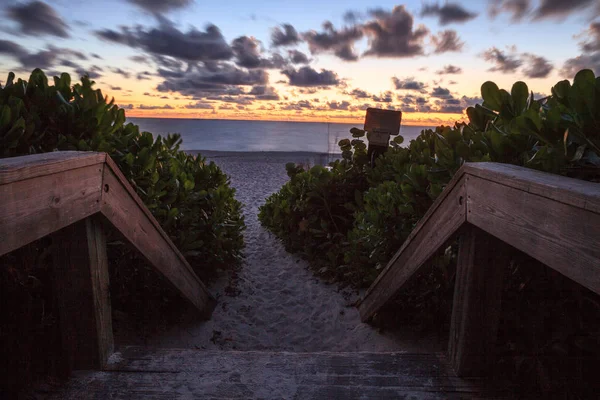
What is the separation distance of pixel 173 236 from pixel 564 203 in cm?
284

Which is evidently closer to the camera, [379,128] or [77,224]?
[77,224]

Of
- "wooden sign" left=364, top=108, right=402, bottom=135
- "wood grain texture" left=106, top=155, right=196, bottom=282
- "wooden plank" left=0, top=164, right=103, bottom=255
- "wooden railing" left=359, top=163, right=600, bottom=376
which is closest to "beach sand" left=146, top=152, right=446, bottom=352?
"wooden railing" left=359, top=163, right=600, bottom=376

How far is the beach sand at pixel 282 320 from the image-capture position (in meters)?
3.15

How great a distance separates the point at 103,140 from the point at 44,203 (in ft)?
4.30

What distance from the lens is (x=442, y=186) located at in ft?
8.31

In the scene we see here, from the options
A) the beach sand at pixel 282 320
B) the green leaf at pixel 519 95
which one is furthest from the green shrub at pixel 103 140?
the green leaf at pixel 519 95

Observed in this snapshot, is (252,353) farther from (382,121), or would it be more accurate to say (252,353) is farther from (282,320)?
(382,121)

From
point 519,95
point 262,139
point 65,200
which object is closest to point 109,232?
point 65,200

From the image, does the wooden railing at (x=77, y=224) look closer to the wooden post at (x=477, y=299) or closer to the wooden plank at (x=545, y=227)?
the wooden plank at (x=545, y=227)

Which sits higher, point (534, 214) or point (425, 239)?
point (534, 214)

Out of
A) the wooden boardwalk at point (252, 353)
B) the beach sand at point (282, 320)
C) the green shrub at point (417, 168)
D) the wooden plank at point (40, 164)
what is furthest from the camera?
the beach sand at point (282, 320)

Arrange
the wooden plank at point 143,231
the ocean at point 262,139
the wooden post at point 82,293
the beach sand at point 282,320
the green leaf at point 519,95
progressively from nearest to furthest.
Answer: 1. the wooden post at point 82,293
2. the wooden plank at point 143,231
3. the green leaf at point 519,95
4. the beach sand at point 282,320
5. the ocean at point 262,139

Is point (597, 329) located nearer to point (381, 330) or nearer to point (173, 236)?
point (381, 330)

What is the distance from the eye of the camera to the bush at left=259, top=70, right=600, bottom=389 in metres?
1.63
